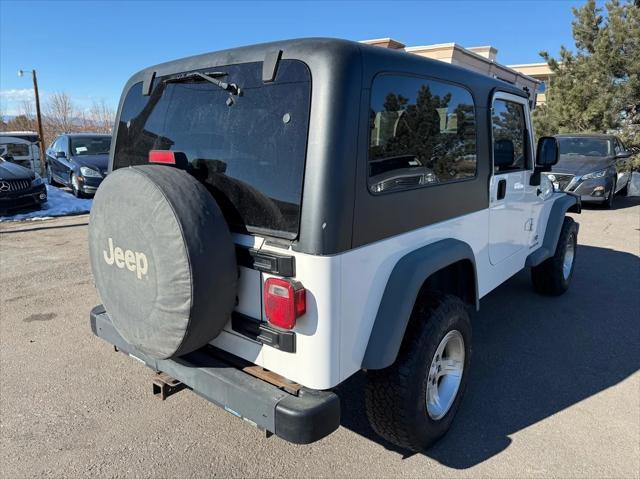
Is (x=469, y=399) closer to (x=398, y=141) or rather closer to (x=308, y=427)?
(x=308, y=427)

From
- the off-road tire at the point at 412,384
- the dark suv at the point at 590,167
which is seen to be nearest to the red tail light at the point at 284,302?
the off-road tire at the point at 412,384

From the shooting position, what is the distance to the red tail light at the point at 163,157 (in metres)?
2.46

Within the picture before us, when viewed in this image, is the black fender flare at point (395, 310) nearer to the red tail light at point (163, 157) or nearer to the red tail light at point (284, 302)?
the red tail light at point (284, 302)

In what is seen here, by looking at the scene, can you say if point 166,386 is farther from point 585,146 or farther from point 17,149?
point 17,149

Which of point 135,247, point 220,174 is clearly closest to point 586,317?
point 220,174

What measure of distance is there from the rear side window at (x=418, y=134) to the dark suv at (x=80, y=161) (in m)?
10.1

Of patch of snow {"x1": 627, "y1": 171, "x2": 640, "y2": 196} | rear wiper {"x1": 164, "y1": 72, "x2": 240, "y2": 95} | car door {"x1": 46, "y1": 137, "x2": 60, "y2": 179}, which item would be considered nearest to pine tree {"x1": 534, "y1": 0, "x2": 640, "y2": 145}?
patch of snow {"x1": 627, "y1": 171, "x2": 640, "y2": 196}

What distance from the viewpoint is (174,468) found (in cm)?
250

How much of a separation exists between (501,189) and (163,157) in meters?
2.39

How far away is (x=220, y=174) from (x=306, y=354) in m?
0.97

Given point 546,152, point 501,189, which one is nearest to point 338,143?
point 501,189

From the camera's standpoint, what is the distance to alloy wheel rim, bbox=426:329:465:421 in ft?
8.64

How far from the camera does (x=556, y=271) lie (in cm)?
493

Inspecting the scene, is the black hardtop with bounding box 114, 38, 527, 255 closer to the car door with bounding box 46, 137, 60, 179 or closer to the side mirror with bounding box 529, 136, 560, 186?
the side mirror with bounding box 529, 136, 560, 186
